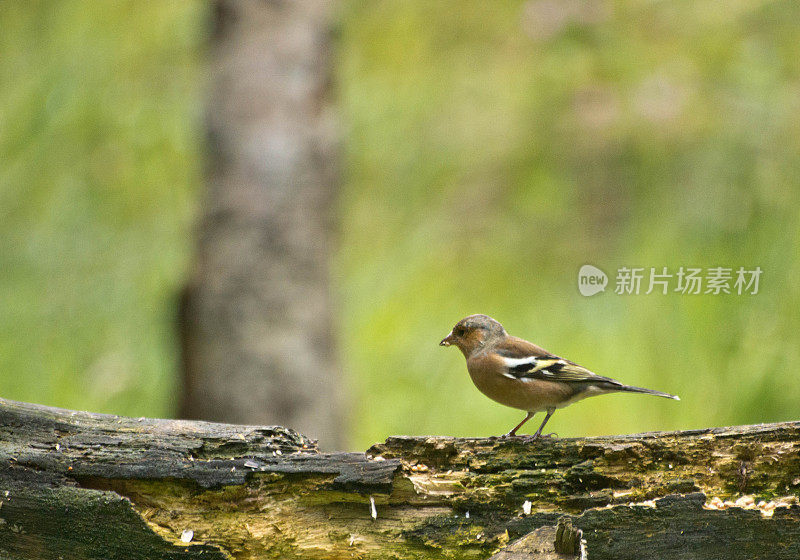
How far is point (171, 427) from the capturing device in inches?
109

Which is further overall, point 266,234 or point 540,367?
point 266,234

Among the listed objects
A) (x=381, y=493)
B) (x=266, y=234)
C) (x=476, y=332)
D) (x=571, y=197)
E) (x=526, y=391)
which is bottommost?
(x=381, y=493)

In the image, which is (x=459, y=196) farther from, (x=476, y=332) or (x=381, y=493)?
(x=381, y=493)

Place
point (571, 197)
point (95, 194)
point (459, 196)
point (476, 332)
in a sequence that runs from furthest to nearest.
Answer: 1. point (459, 196)
2. point (571, 197)
3. point (95, 194)
4. point (476, 332)

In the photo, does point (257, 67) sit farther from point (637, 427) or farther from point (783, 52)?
point (783, 52)

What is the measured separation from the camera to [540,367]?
329 cm

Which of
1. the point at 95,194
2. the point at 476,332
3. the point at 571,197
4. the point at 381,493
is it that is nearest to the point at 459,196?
the point at 571,197

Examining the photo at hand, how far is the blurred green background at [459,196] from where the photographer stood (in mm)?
6648

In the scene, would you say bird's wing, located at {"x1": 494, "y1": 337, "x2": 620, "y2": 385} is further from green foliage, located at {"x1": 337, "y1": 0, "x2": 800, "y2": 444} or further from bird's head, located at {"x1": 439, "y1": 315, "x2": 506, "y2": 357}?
green foliage, located at {"x1": 337, "y1": 0, "x2": 800, "y2": 444}

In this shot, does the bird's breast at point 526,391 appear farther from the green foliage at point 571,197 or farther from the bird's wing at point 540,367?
the green foliage at point 571,197

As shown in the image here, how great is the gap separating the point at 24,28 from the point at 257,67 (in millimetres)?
4603

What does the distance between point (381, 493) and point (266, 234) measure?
318 centimetres

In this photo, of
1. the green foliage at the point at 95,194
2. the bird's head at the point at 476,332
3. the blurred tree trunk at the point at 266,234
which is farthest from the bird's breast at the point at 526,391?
the green foliage at the point at 95,194

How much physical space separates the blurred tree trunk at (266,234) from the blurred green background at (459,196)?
1.39 ft
